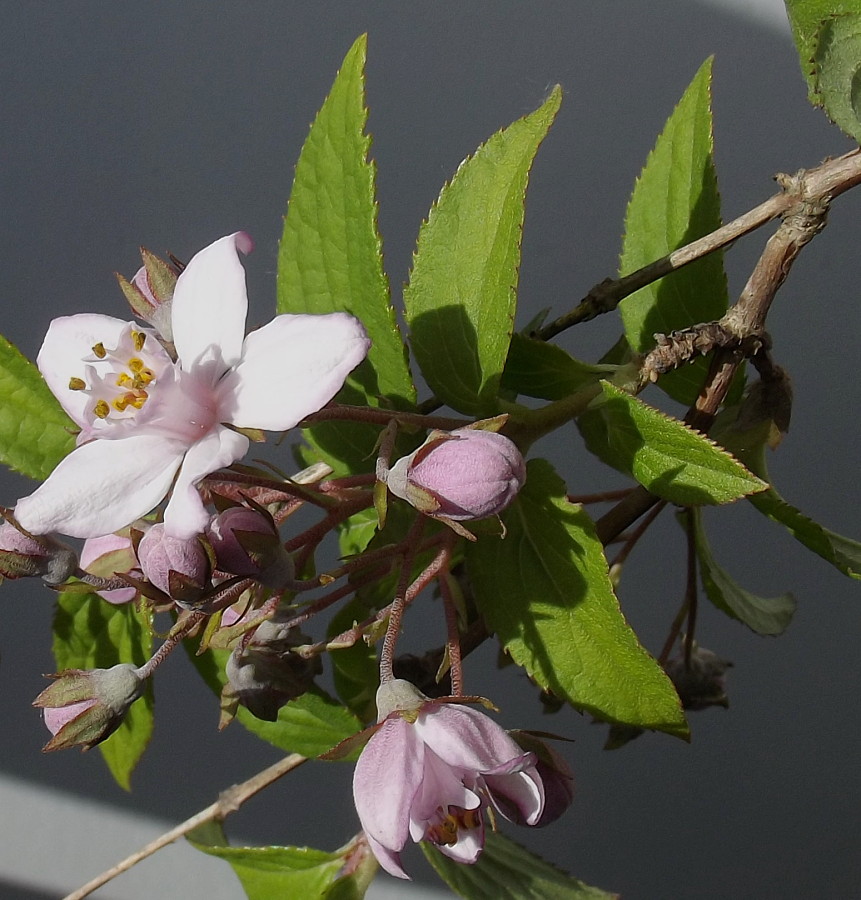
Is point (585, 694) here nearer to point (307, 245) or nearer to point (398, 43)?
point (307, 245)

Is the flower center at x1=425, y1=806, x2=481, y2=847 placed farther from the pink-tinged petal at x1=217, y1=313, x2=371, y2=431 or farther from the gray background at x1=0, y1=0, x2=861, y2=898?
the gray background at x1=0, y1=0, x2=861, y2=898

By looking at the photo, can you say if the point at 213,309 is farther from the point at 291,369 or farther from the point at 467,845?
the point at 467,845

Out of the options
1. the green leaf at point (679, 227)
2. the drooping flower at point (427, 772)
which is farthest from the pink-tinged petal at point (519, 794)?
the green leaf at point (679, 227)

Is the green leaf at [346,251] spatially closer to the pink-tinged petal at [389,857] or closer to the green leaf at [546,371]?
the green leaf at [546,371]

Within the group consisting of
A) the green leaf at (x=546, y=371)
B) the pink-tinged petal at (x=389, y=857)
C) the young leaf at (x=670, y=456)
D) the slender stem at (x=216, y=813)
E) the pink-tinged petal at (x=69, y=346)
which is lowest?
the slender stem at (x=216, y=813)

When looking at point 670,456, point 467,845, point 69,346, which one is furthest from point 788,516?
point 69,346

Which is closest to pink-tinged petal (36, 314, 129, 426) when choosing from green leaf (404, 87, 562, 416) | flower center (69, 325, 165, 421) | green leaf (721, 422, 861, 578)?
flower center (69, 325, 165, 421)
